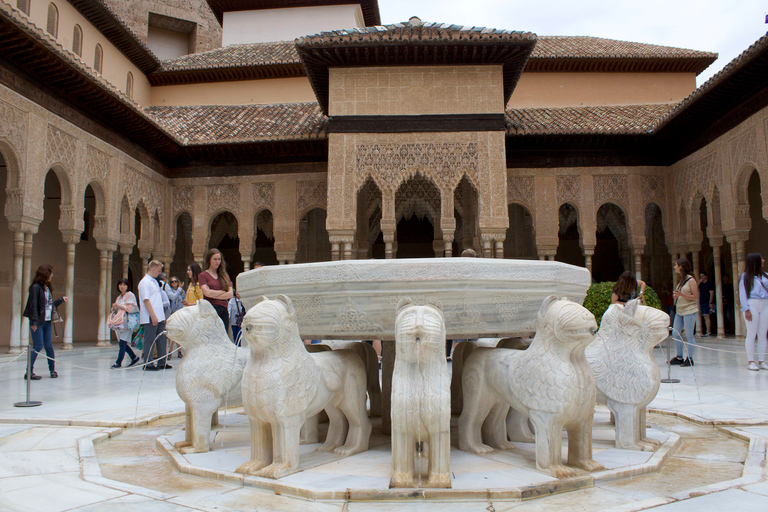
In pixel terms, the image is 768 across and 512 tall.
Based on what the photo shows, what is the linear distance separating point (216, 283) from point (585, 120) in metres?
13.2

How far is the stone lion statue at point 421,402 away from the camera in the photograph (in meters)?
2.62

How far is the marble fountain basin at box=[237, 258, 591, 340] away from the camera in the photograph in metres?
3.07

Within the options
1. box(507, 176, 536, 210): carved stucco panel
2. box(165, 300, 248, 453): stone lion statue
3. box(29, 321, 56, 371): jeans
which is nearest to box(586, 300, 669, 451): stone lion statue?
box(165, 300, 248, 453): stone lion statue

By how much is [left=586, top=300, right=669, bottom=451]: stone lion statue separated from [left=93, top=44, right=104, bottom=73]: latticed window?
1805cm

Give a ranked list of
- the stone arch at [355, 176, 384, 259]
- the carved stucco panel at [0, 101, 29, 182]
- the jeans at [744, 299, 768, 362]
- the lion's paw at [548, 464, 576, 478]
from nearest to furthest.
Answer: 1. the lion's paw at [548, 464, 576, 478]
2. the jeans at [744, 299, 768, 362]
3. the carved stucco panel at [0, 101, 29, 182]
4. the stone arch at [355, 176, 384, 259]

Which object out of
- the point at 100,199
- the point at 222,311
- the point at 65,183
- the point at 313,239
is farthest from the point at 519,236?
the point at 222,311

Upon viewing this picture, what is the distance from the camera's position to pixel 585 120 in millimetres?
16203

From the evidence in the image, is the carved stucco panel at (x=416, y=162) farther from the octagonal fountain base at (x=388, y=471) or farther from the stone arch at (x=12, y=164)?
the octagonal fountain base at (x=388, y=471)

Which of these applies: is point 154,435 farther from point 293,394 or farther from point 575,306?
point 575,306

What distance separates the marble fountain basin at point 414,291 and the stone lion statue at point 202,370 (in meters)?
0.45

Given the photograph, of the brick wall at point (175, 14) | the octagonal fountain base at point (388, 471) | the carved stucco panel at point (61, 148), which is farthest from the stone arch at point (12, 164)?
the brick wall at point (175, 14)

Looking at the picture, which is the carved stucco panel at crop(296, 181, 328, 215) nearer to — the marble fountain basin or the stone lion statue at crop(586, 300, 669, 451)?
the marble fountain basin

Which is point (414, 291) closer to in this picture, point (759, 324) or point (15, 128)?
point (759, 324)

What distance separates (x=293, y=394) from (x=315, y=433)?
37.3 inches
